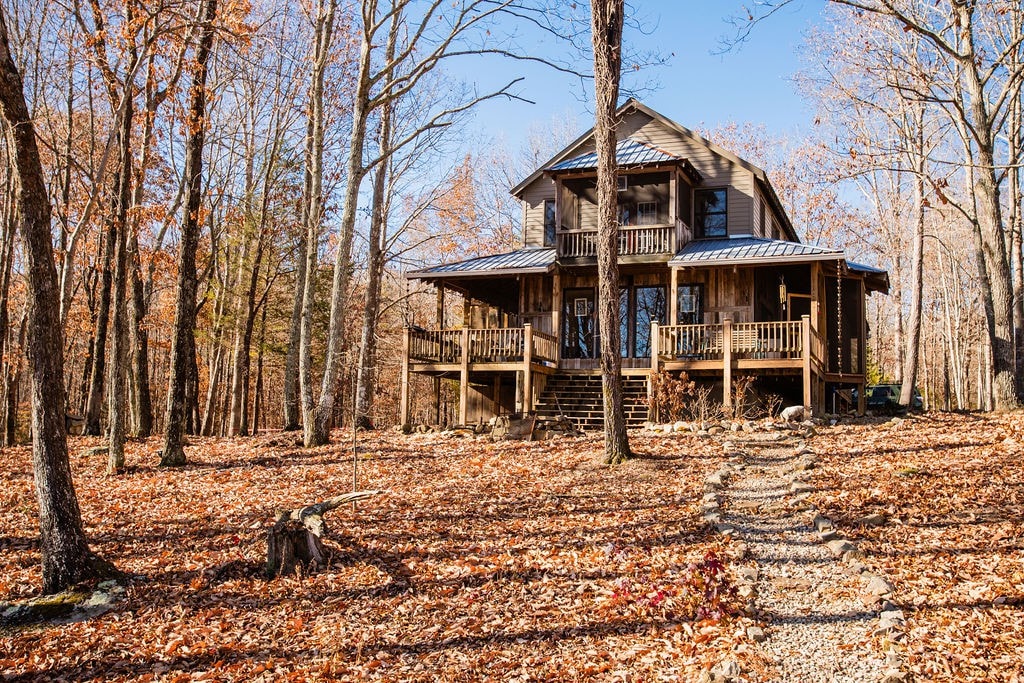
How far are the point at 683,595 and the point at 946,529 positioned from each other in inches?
129

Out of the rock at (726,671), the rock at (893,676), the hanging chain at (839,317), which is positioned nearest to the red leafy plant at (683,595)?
the rock at (726,671)

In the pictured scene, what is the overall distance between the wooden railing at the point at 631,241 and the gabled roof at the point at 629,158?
1663mm

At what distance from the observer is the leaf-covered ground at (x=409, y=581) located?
5.70 meters

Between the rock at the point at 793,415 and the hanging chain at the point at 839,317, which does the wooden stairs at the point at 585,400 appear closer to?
the rock at the point at 793,415

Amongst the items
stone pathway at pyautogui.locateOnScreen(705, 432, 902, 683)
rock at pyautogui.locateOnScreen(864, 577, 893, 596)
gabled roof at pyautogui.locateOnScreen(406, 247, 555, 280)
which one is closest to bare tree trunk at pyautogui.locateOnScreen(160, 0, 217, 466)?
gabled roof at pyautogui.locateOnScreen(406, 247, 555, 280)

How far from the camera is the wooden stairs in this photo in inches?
715

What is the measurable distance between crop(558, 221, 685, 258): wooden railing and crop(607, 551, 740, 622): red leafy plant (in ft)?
44.5

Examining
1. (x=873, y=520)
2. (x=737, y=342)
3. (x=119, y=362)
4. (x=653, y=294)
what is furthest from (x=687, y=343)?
(x=119, y=362)

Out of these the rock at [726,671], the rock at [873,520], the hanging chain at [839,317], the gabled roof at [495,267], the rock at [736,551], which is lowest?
the rock at [726,671]

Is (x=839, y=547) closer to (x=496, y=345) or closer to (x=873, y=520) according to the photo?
(x=873, y=520)

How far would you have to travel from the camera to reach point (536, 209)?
2311 cm

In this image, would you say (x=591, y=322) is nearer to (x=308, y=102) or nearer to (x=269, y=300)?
(x=308, y=102)

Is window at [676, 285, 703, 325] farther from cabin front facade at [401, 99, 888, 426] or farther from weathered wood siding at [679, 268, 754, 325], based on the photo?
weathered wood siding at [679, 268, 754, 325]

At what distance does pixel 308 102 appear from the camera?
2338 cm
